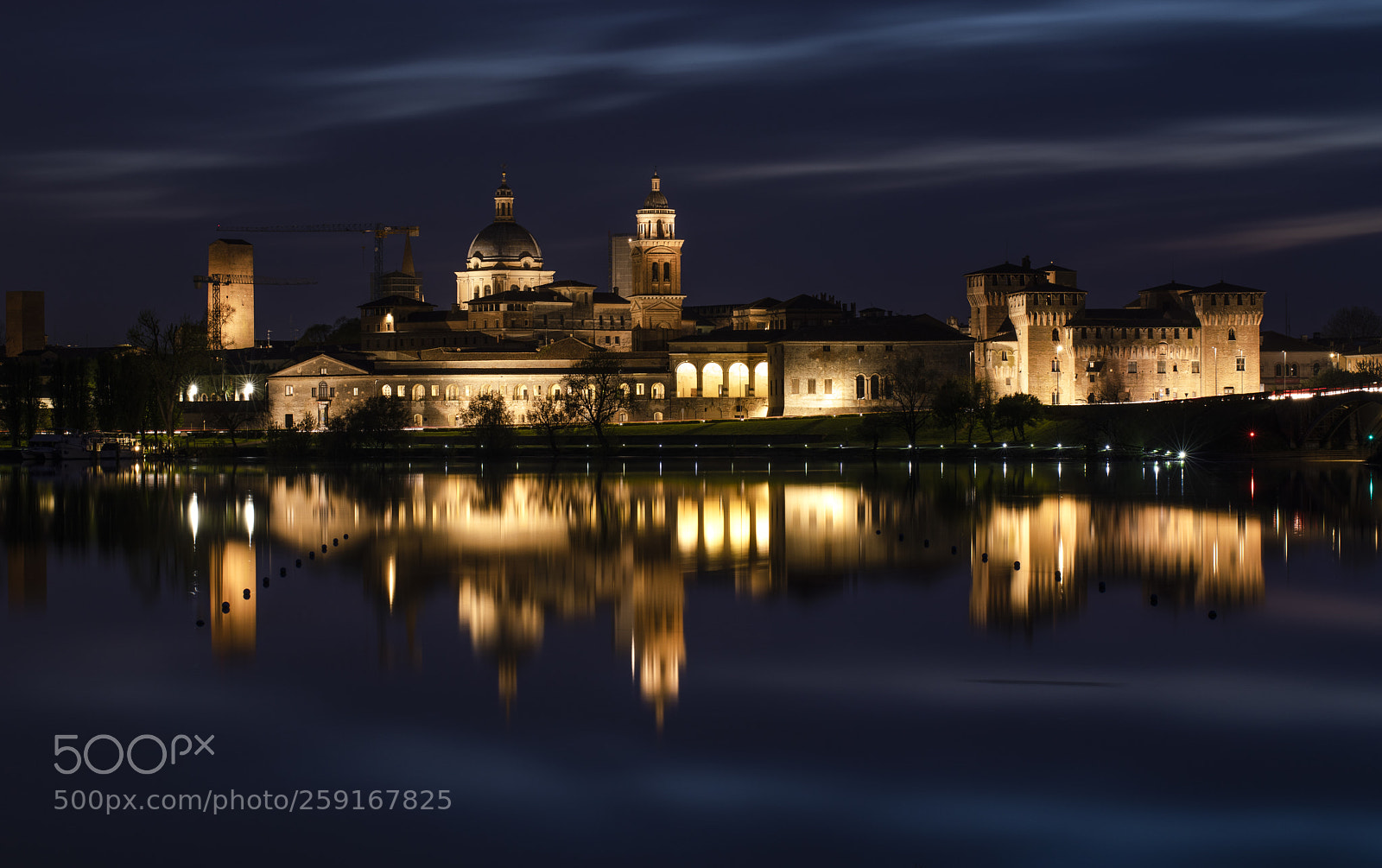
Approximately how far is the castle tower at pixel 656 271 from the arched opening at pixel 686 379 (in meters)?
14.1

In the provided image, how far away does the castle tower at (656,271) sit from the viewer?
103500 mm

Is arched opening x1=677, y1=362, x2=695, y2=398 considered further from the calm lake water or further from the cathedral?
the calm lake water

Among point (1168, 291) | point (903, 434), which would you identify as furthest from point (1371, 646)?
point (1168, 291)

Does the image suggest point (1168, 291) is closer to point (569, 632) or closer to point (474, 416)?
point (474, 416)

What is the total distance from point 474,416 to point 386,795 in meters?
68.8

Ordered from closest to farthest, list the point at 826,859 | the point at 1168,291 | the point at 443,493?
the point at 826,859 → the point at 443,493 → the point at 1168,291

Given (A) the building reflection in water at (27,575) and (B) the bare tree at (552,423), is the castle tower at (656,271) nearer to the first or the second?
(B) the bare tree at (552,423)

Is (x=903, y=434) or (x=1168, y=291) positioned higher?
(x=1168, y=291)

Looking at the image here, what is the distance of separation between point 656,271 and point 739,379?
16523 millimetres

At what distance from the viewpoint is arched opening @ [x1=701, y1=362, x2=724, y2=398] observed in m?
89.6

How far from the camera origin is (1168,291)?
87.9 meters

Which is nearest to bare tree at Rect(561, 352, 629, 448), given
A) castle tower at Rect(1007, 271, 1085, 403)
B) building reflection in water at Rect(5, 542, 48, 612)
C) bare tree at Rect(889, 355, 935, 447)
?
bare tree at Rect(889, 355, 935, 447)

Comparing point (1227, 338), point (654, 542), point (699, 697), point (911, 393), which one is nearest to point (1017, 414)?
point (911, 393)

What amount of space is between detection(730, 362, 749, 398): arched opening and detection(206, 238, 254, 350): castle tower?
210ft
